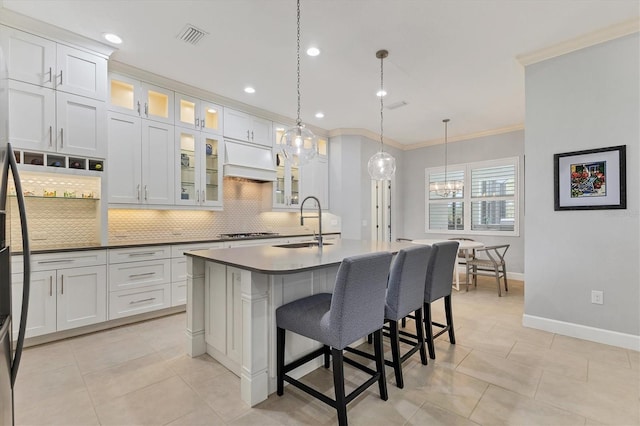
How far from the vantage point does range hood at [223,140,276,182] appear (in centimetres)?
440

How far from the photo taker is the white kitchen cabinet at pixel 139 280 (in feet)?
10.5

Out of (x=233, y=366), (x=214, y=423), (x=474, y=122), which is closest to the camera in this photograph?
(x=214, y=423)

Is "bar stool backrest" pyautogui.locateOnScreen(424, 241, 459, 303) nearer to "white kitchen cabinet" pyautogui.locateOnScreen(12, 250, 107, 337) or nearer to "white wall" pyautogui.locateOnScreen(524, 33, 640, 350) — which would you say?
"white wall" pyautogui.locateOnScreen(524, 33, 640, 350)

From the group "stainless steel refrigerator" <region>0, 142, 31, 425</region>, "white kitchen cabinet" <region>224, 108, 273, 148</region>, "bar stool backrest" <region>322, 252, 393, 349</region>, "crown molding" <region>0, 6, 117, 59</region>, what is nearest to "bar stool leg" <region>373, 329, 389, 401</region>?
"bar stool backrest" <region>322, 252, 393, 349</region>

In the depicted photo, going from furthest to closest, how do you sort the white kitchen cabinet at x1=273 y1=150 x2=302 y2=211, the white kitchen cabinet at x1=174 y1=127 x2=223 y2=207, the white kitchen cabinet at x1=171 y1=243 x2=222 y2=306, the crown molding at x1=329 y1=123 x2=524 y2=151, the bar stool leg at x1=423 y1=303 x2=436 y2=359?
the crown molding at x1=329 y1=123 x2=524 y2=151 < the white kitchen cabinet at x1=273 y1=150 x2=302 y2=211 < the white kitchen cabinet at x1=174 y1=127 x2=223 y2=207 < the white kitchen cabinet at x1=171 y1=243 x2=222 y2=306 < the bar stool leg at x1=423 y1=303 x2=436 y2=359

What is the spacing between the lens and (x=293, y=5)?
2467mm

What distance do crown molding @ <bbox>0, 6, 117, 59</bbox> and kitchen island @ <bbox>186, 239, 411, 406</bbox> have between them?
2.40 meters

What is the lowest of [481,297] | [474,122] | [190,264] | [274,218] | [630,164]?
[481,297]

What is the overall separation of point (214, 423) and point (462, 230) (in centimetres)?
583

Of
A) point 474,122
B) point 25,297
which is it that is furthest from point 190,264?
point 474,122

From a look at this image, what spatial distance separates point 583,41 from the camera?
9.45 ft

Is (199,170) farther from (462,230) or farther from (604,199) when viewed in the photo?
(462,230)

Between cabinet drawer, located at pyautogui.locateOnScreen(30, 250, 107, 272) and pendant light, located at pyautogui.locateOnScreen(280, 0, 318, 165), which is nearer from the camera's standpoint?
cabinet drawer, located at pyautogui.locateOnScreen(30, 250, 107, 272)

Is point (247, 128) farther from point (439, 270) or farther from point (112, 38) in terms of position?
point (439, 270)
